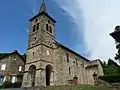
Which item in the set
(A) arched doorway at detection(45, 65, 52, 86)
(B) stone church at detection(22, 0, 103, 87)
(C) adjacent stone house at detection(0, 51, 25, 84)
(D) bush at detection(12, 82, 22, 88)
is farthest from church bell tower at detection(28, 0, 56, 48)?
(D) bush at detection(12, 82, 22, 88)

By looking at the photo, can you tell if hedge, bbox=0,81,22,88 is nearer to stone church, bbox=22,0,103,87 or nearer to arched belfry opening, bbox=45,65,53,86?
stone church, bbox=22,0,103,87

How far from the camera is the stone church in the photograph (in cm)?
3105

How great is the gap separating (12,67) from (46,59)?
12214 millimetres

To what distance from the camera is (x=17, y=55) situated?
4156 centimetres

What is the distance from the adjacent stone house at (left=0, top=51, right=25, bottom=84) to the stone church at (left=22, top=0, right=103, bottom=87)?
6.88 meters

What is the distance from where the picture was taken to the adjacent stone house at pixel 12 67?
3766 cm

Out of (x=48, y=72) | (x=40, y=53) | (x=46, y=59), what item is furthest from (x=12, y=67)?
(x=46, y=59)

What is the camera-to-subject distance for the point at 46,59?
3194cm

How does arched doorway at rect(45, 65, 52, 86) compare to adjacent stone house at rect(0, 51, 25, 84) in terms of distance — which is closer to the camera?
arched doorway at rect(45, 65, 52, 86)

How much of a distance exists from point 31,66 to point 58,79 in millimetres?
6343

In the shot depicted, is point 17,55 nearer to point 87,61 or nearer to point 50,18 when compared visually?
point 50,18

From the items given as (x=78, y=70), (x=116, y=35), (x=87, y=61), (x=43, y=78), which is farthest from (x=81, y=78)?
(x=116, y=35)

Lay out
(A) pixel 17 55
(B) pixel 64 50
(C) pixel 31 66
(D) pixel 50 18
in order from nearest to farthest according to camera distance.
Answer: (C) pixel 31 66
(B) pixel 64 50
(D) pixel 50 18
(A) pixel 17 55

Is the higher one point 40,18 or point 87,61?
point 40,18
